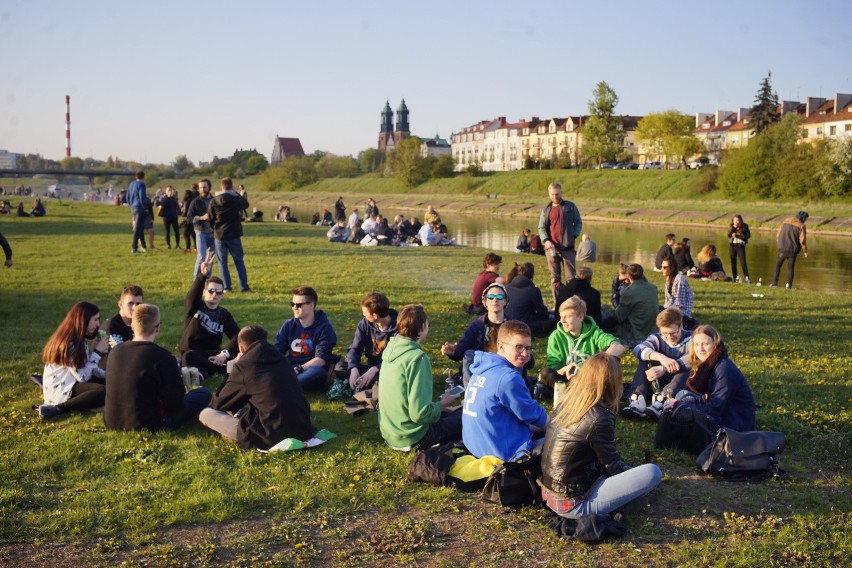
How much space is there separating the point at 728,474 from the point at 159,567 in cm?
422

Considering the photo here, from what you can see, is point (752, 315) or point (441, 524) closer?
point (441, 524)

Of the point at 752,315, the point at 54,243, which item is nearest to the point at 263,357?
the point at 752,315

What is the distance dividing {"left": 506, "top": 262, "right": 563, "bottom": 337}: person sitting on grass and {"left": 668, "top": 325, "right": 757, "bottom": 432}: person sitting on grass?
3881mm

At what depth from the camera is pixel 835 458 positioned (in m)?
6.50

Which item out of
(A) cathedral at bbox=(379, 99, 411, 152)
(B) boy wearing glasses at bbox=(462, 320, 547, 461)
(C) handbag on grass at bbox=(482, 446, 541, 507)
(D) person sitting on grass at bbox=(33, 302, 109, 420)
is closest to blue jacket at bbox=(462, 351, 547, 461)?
(B) boy wearing glasses at bbox=(462, 320, 547, 461)

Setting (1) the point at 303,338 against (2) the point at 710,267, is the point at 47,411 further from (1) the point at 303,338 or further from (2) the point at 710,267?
(2) the point at 710,267

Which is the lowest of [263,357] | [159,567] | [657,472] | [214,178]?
[159,567]

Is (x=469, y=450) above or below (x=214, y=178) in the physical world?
below

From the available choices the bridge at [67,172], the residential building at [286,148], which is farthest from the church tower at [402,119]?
the bridge at [67,172]

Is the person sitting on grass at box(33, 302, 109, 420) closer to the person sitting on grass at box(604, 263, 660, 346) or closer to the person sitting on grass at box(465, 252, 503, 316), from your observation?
the person sitting on grass at box(465, 252, 503, 316)

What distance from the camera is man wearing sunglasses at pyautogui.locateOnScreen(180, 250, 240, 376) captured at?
28.3 feet

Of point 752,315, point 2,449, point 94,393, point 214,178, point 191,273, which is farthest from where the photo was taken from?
point 214,178

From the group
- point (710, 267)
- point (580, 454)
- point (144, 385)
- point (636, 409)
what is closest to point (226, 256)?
point (144, 385)

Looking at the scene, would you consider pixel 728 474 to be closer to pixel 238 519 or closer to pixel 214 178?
pixel 238 519
